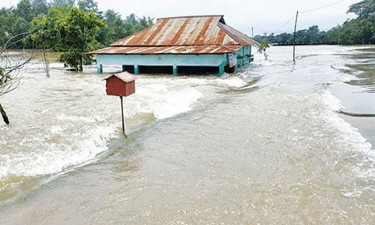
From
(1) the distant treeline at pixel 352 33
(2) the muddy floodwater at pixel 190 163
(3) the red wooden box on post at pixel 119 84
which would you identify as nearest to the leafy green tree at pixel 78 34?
(2) the muddy floodwater at pixel 190 163

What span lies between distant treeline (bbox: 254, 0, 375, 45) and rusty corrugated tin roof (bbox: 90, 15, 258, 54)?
1729 inches

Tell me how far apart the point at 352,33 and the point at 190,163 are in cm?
7129

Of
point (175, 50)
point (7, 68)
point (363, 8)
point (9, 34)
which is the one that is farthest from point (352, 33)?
point (7, 68)

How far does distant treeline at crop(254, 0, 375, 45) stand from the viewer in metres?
63.3

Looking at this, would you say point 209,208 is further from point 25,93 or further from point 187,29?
point 187,29

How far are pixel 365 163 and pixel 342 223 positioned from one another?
7.78 feet

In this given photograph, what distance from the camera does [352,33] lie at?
219 ft

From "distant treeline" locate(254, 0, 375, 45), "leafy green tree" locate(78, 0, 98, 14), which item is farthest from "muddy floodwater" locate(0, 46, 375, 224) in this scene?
"leafy green tree" locate(78, 0, 98, 14)

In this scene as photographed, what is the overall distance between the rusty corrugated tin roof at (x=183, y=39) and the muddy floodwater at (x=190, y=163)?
1041 centimetres

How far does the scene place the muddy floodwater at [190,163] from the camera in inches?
177

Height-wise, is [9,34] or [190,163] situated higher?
[9,34]

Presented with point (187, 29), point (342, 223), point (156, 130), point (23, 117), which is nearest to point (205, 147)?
point (156, 130)

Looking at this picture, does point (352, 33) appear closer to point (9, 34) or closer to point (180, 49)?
point (180, 49)

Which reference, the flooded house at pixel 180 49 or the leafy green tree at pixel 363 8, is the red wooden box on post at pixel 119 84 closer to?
the flooded house at pixel 180 49
